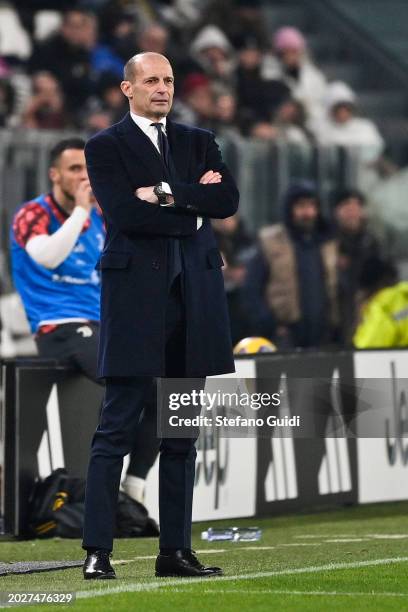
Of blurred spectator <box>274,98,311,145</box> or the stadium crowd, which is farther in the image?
blurred spectator <box>274,98,311,145</box>

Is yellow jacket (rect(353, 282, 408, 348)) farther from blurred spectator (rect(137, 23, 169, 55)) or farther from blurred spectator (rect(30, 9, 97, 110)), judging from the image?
blurred spectator (rect(137, 23, 169, 55))

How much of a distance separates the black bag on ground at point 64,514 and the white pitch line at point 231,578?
7.16 feet

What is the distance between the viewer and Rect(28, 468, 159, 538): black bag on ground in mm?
10125

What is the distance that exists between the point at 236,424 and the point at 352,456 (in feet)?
10.8

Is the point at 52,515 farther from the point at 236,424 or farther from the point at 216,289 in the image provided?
the point at 216,289

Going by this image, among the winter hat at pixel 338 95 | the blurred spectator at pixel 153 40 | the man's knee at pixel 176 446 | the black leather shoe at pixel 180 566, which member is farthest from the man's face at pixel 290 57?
the black leather shoe at pixel 180 566

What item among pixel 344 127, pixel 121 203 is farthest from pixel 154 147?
pixel 344 127

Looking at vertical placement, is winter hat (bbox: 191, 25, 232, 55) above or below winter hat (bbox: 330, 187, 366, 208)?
above

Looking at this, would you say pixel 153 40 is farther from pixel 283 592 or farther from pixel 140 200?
pixel 283 592

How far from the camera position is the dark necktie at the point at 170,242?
293 inches

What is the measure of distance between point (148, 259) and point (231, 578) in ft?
4.44

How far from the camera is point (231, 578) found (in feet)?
24.4

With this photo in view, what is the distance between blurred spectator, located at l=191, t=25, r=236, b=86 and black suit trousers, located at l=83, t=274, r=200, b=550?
12194mm

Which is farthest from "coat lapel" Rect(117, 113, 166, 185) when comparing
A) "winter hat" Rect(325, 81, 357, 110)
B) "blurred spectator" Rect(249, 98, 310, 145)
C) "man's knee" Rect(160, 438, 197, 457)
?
"winter hat" Rect(325, 81, 357, 110)
